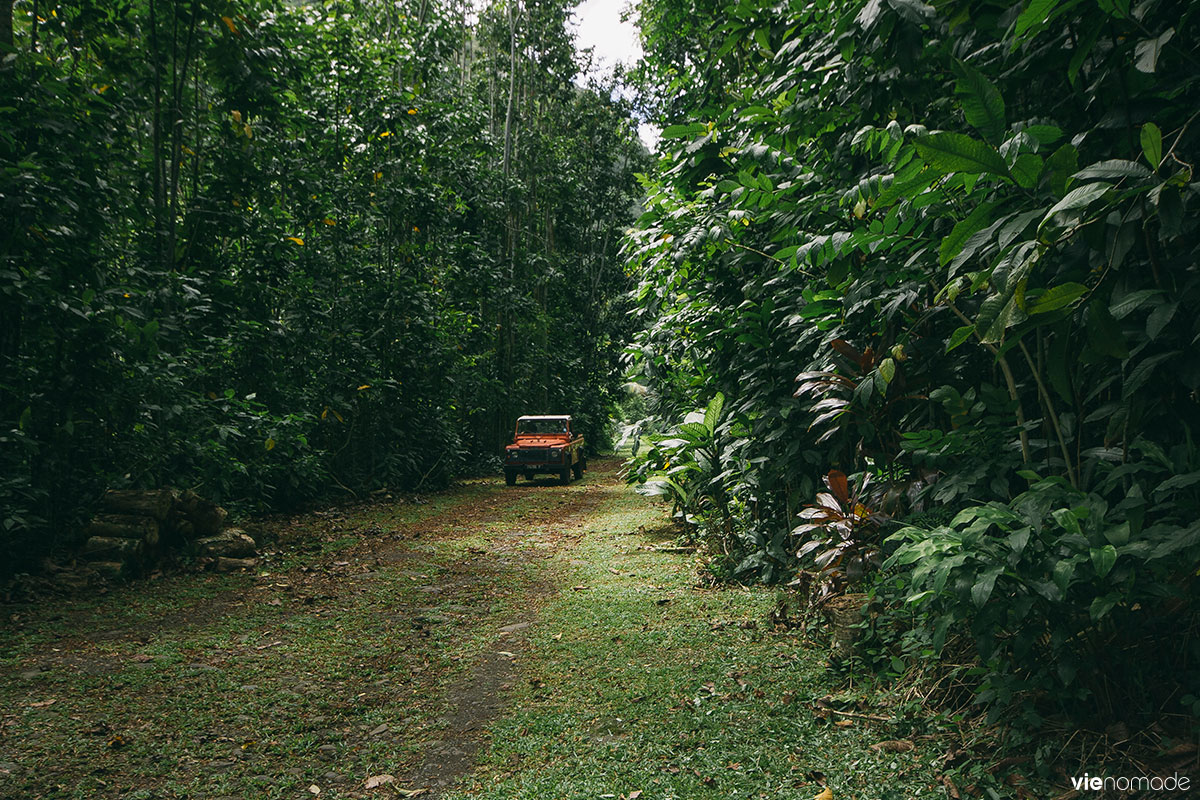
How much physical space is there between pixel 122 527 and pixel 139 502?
0.97 ft

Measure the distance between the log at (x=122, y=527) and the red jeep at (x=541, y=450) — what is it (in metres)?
11.0

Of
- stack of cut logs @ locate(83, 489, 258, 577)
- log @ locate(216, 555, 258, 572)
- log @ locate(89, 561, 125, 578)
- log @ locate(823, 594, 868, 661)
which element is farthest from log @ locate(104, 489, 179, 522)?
log @ locate(823, 594, 868, 661)

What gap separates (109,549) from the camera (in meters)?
7.09

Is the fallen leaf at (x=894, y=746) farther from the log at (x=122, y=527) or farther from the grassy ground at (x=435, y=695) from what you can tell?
the log at (x=122, y=527)

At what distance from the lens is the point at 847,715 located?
148 inches

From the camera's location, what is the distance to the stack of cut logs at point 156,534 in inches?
280

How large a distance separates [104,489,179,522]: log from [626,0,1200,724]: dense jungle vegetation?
5.99 metres

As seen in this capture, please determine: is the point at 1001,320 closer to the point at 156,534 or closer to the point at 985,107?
the point at 985,107

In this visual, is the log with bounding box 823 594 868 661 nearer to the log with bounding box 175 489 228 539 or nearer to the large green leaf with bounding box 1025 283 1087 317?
the large green leaf with bounding box 1025 283 1087 317

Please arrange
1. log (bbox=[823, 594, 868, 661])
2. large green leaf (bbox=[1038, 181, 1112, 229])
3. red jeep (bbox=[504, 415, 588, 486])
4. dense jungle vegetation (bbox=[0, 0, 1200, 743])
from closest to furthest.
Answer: large green leaf (bbox=[1038, 181, 1112, 229])
dense jungle vegetation (bbox=[0, 0, 1200, 743])
log (bbox=[823, 594, 868, 661])
red jeep (bbox=[504, 415, 588, 486])

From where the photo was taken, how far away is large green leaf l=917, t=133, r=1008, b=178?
2.29 m

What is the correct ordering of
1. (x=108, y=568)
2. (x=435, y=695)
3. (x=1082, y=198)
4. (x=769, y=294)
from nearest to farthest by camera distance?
(x=1082, y=198)
(x=435, y=695)
(x=769, y=294)
(x=108, y=568)

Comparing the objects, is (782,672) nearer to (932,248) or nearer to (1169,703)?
(1169,703)

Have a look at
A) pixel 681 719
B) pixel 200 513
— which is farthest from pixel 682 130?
pixel 200 513
